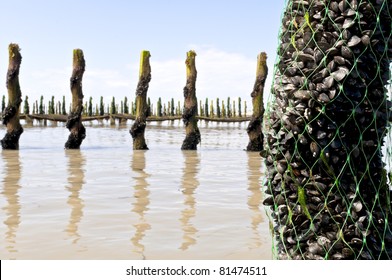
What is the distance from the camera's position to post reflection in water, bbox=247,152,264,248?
6728 mm

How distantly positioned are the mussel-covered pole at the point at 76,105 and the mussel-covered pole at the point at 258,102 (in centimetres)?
592

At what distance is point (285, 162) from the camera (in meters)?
4.54

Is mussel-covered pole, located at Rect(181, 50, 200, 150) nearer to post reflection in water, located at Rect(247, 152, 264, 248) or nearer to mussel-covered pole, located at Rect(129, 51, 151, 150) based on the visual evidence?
mussel-covered pole, located at Rect(129, 51, 151, 150)

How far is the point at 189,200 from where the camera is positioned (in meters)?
8.68

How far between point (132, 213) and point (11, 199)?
7.18 feet

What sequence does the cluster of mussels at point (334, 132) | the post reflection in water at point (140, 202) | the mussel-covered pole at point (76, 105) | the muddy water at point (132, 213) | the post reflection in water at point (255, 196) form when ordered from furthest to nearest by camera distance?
1. the mussel-covered pole at point (76, 105)
2. the post reflection in water at point (255, 196)
3. the post reflection in water at point (140, 202)
4. the muddy water at point (132, 213)
5. the cluster of mussels at point (334, 132)

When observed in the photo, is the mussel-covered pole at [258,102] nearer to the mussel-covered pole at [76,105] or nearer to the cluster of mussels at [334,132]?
the mussel-covered pole at [76,105]

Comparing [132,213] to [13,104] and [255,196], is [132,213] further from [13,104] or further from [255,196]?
[13,104]

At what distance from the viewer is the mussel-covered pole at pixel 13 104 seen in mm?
19312

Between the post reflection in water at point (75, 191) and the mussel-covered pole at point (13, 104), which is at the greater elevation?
the mussel-covered pole at point (13, 104)

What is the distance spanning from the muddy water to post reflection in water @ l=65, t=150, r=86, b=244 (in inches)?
0.5

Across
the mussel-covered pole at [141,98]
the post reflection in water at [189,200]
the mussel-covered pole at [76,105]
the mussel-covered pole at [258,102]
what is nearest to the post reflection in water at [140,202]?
the post reflection in water at [189,200]

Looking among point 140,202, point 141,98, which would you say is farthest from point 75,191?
point 141,98

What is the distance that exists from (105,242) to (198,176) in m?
5.82
